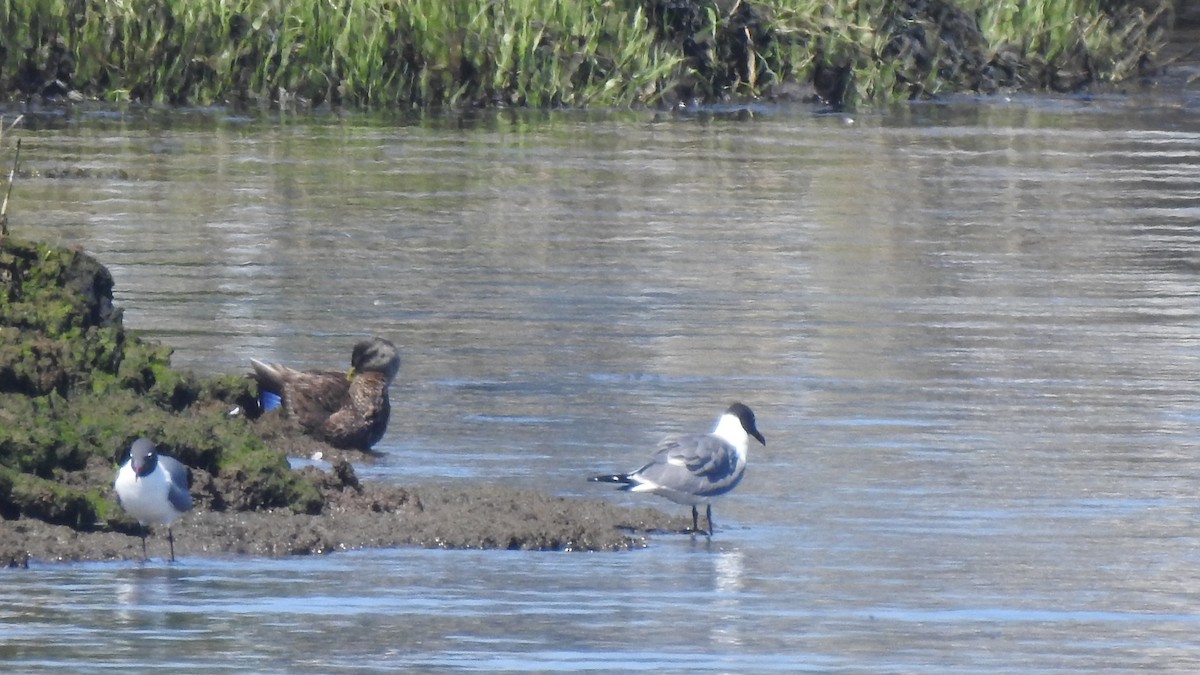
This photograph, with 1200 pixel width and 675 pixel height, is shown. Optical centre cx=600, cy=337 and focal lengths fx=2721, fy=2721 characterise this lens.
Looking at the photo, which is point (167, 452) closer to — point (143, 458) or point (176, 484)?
point (176, 484)

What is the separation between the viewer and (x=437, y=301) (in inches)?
601

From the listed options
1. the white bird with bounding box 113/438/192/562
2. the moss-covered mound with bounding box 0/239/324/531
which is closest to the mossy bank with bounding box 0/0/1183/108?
the moss-covered mound with bounding box 0/239/324/531

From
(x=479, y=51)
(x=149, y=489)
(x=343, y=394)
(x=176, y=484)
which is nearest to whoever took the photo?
(x=149, y=489)

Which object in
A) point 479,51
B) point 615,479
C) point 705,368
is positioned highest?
point 479,51

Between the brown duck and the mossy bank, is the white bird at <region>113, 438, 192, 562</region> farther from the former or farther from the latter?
the mossy bank

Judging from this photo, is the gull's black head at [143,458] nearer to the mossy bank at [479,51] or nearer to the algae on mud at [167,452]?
the algae on mud at [167,452]

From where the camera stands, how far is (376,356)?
11195 mm

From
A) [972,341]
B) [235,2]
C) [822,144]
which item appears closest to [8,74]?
[235,2]

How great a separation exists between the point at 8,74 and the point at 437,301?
53.4 feet

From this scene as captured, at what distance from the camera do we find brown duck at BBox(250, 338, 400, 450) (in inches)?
426

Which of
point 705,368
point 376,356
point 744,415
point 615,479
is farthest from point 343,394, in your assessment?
point 705,368

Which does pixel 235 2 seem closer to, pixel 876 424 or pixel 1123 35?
pixel 1123 35

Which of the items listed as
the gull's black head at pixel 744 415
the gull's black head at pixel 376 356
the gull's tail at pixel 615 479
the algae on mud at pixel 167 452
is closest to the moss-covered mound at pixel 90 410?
the algae on mud at pixel 167 452

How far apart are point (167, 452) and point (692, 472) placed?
182 centimetres
